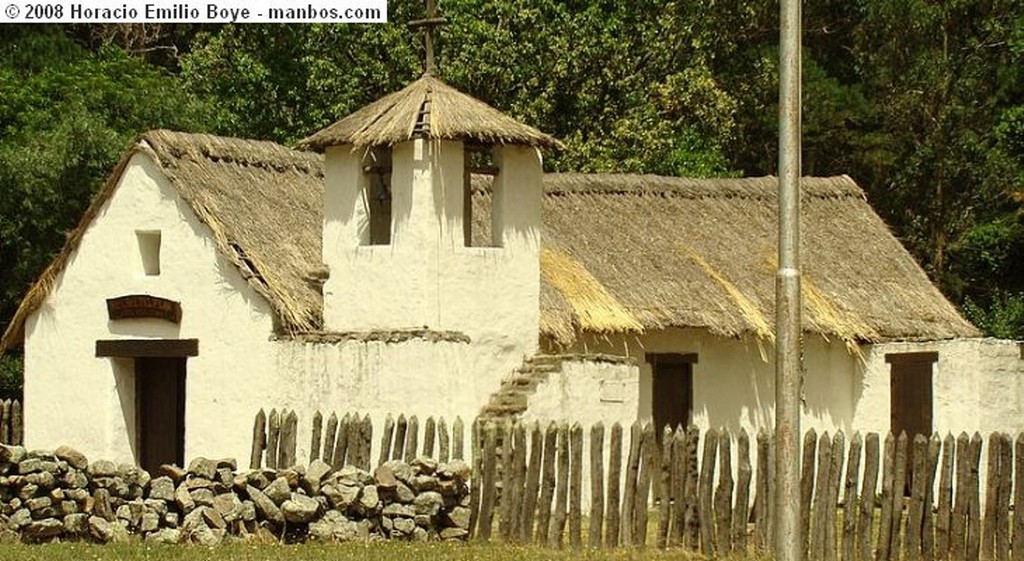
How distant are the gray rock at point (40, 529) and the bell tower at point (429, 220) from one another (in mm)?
4327

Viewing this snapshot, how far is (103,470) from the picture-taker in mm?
19562

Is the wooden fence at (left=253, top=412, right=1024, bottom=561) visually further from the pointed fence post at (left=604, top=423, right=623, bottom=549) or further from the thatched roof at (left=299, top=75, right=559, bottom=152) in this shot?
the thatched roof at (left=299, top=75, right=559, bottom=152)

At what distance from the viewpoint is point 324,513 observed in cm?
1941

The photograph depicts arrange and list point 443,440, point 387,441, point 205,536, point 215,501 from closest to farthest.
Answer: point 205,536, point 215,501, point 443,440, point 387,441

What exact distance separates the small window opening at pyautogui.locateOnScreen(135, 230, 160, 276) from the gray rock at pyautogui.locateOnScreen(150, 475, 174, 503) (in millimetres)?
5463

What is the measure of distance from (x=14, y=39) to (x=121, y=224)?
14206mm

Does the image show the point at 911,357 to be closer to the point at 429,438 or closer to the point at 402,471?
the point at 429,438

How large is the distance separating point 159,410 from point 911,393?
32.1 ft

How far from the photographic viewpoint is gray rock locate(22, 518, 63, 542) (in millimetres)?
19484

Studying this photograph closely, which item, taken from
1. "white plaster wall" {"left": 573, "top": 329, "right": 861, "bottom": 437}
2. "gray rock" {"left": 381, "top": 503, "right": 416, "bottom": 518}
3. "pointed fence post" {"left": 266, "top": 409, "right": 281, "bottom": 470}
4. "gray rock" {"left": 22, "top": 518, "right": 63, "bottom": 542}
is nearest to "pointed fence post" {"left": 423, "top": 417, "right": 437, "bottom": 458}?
"gray rock" {"left": 381, "top": 503, "right": 416, "bottom": 518}

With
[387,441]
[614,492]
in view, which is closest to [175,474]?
[387,441]

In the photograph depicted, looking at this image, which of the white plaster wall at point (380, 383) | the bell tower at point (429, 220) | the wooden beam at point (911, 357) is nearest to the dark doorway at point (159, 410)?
the white plaster wall at point (380, 383)

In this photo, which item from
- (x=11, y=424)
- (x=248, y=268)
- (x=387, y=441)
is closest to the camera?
(x=387, y=441)

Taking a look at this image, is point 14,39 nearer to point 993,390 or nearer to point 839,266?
point 839,266
